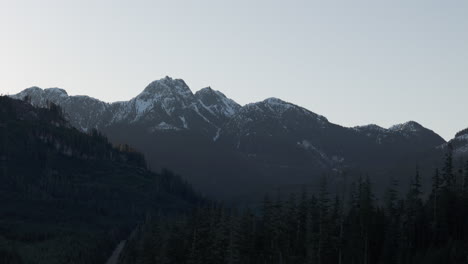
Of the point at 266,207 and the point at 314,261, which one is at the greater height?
the point at 266,207

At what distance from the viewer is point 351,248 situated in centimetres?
11100

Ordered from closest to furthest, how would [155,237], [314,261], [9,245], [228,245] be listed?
1. [314,261]
2. [228,245]
3. [155,237]
4. [9,245]

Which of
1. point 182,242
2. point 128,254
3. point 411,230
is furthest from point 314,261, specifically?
point 128,254

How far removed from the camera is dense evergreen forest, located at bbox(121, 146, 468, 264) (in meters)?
111

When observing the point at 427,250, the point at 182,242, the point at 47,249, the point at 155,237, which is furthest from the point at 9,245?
the point at 427,250

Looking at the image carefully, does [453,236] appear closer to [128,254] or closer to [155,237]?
[155,237]

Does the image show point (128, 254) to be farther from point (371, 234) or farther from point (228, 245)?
point (371, 234)

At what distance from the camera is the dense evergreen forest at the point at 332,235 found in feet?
365

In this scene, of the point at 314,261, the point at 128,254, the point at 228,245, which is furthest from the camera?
the point at 128,254

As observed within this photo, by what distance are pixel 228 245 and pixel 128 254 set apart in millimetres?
56585

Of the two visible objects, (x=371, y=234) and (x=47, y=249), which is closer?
(x=371, y=234)

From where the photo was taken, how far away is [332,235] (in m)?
113

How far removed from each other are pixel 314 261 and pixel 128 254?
6883 cm

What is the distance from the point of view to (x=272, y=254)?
12038 centimetres
